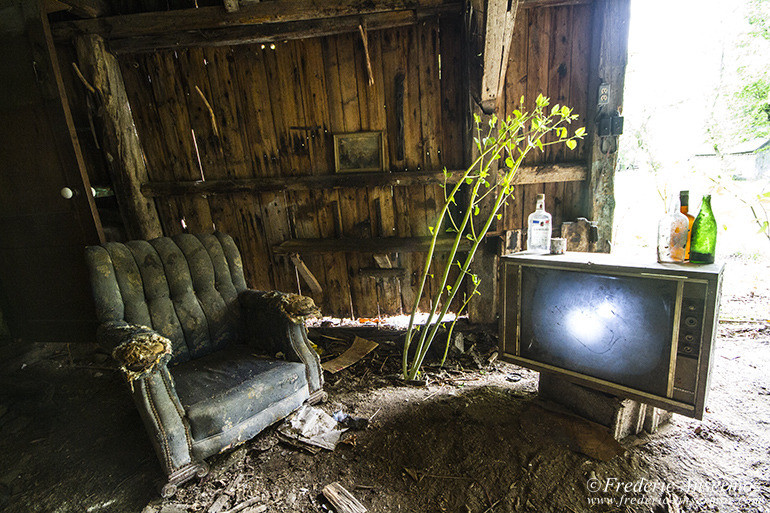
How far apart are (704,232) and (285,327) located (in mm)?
2370

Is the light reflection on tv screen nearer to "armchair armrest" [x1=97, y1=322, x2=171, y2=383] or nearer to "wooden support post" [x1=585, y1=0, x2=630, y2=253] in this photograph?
"wooden support post" [x1=585, y1=0, x2=630, y2=253]

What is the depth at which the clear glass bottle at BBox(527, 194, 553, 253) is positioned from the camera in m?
2.05

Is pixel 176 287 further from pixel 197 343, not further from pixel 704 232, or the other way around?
pixel 704 232

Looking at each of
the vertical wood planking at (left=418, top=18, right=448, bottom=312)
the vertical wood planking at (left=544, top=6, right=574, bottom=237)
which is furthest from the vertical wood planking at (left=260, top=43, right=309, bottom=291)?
the vertical wood planking at (left=544, top=6, right=574, bottom=237)

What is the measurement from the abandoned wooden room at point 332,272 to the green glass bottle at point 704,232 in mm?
28

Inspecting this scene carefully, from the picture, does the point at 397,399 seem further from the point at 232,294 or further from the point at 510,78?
the point at 510,78

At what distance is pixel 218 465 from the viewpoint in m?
1.74

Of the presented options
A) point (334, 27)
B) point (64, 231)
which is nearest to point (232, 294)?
point (64, 231)

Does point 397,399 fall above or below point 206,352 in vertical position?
below

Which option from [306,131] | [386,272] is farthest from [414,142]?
[386,272]

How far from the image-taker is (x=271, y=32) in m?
2.65

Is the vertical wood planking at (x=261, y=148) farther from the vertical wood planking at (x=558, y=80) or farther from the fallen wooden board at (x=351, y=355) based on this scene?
the vertical wood planking at (x=558, y=80)

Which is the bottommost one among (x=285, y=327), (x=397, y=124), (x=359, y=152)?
(x=285, y=327)

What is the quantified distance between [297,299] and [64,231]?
92.9 inches
